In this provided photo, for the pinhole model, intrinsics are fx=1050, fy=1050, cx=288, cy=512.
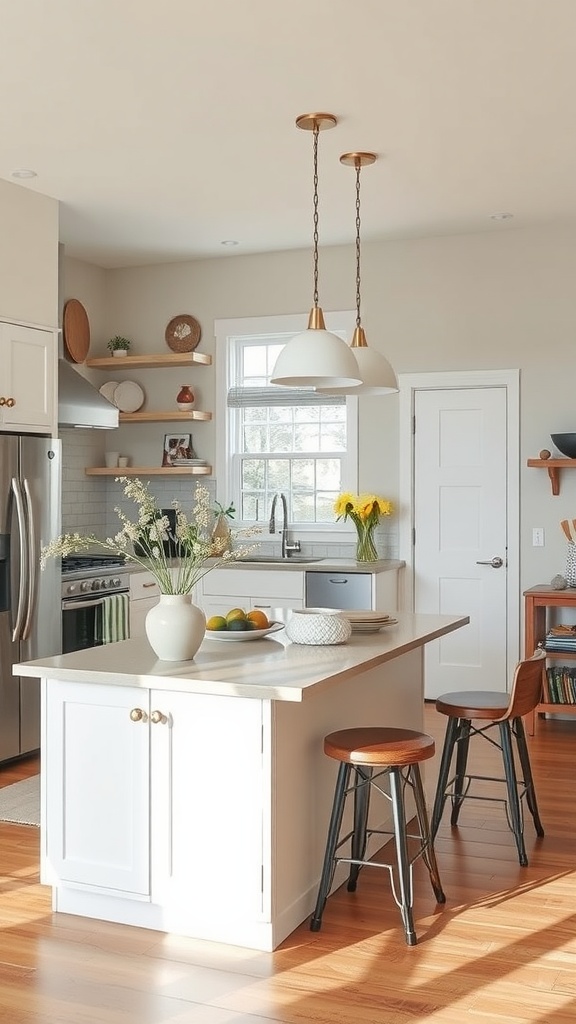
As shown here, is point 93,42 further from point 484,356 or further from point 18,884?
point 484,356

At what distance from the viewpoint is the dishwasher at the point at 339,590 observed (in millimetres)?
6277

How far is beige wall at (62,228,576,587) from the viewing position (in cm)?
634

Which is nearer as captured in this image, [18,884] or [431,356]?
[18,884]

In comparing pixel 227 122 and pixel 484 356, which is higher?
pixel 227 122

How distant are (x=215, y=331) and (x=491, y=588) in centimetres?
255

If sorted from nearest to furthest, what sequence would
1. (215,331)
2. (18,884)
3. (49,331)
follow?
(18,884) < (49,331) < (215,331)

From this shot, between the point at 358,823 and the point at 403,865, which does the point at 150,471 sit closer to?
the point at 358,823

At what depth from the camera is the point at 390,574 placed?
6.49 meters

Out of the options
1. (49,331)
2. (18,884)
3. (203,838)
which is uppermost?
(49,331)

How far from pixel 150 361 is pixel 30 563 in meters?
2.27

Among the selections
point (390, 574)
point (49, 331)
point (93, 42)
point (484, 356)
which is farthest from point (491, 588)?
point (93, 42)

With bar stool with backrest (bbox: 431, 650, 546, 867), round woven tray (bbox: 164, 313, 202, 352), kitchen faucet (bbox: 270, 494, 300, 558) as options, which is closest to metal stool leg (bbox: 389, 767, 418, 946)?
bar stool with backrest (bbox: 431, 650, 546, 867)

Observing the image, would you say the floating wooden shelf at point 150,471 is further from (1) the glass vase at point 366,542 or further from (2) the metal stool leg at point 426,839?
(2) the metal stool leg at point 426,839

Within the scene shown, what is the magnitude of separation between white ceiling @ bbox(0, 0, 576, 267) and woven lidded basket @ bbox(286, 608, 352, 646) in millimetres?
2050
